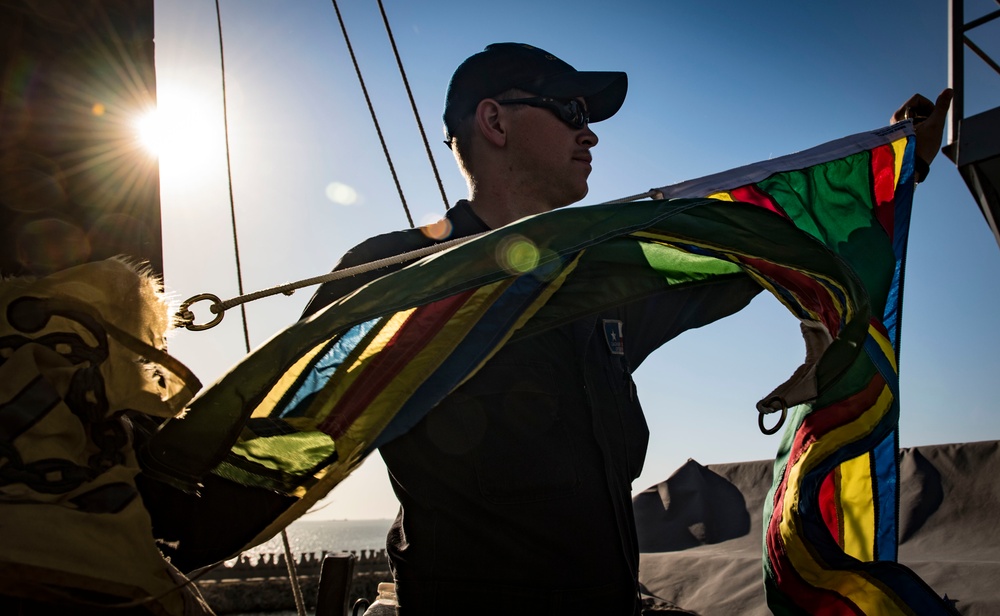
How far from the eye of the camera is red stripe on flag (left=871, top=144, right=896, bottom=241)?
106 inches

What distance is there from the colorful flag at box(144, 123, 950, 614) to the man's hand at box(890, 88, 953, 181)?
90 millimetres

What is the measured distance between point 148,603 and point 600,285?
131 centimetres

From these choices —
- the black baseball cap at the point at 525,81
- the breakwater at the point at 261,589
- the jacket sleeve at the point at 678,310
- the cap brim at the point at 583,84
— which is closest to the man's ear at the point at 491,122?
the black baseball cap at the point at 525,81

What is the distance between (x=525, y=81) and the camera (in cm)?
241

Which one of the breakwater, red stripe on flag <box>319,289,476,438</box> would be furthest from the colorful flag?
the breakwater

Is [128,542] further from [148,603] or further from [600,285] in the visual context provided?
[600,285]

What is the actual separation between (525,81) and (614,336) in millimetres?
1018

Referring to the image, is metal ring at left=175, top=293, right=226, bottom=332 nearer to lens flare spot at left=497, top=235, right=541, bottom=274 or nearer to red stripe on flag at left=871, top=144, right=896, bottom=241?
lens flare spot at left=497, top=235, right=541, bottom=274

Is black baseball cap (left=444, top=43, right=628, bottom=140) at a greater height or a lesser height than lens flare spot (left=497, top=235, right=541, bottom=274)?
greater

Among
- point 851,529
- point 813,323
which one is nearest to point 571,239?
point 813,323

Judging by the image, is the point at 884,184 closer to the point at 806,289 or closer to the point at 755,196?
the point at 755,196

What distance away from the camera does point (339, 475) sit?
128cm

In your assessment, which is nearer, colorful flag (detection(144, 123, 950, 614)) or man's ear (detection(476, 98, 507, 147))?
colorful flag (detection(144, 123, 950, 614))

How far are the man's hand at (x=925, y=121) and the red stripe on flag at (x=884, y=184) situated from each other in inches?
4.5
